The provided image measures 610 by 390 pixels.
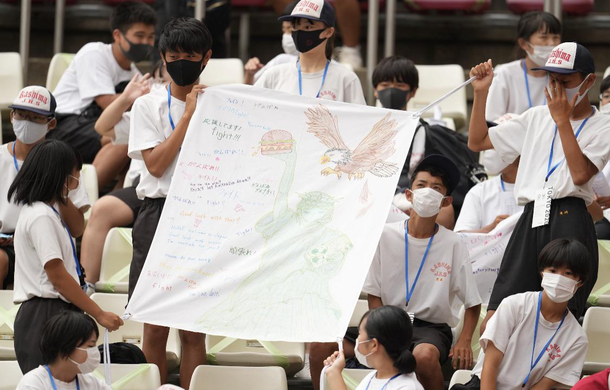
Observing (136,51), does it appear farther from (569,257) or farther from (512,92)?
(569,257)

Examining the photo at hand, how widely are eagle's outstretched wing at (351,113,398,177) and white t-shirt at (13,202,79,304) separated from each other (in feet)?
4.26

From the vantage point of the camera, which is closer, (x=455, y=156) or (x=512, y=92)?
(x=455, y=156)

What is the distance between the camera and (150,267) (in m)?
4.79

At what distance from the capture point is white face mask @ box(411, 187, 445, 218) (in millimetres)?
5262

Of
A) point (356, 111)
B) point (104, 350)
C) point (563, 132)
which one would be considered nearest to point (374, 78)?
point (356, 111)

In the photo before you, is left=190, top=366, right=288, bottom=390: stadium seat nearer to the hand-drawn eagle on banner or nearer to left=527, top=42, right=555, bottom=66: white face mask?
the hand-drawn eagle on banner

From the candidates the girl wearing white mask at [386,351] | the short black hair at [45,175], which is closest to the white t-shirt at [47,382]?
the short black hair at [45,175]

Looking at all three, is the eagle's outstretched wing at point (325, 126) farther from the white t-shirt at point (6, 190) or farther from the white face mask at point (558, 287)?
the white t-shirt at point (6, 190)

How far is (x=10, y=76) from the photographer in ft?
27.1

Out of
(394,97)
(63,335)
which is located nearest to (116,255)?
(394,97)

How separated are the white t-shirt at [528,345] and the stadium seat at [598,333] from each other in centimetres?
65

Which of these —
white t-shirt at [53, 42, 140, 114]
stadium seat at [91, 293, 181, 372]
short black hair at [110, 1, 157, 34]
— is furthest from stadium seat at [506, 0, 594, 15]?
stadium seat at [91, 293, 181, 372]

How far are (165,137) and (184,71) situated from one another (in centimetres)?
31

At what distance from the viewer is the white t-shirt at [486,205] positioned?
6.31 meters
